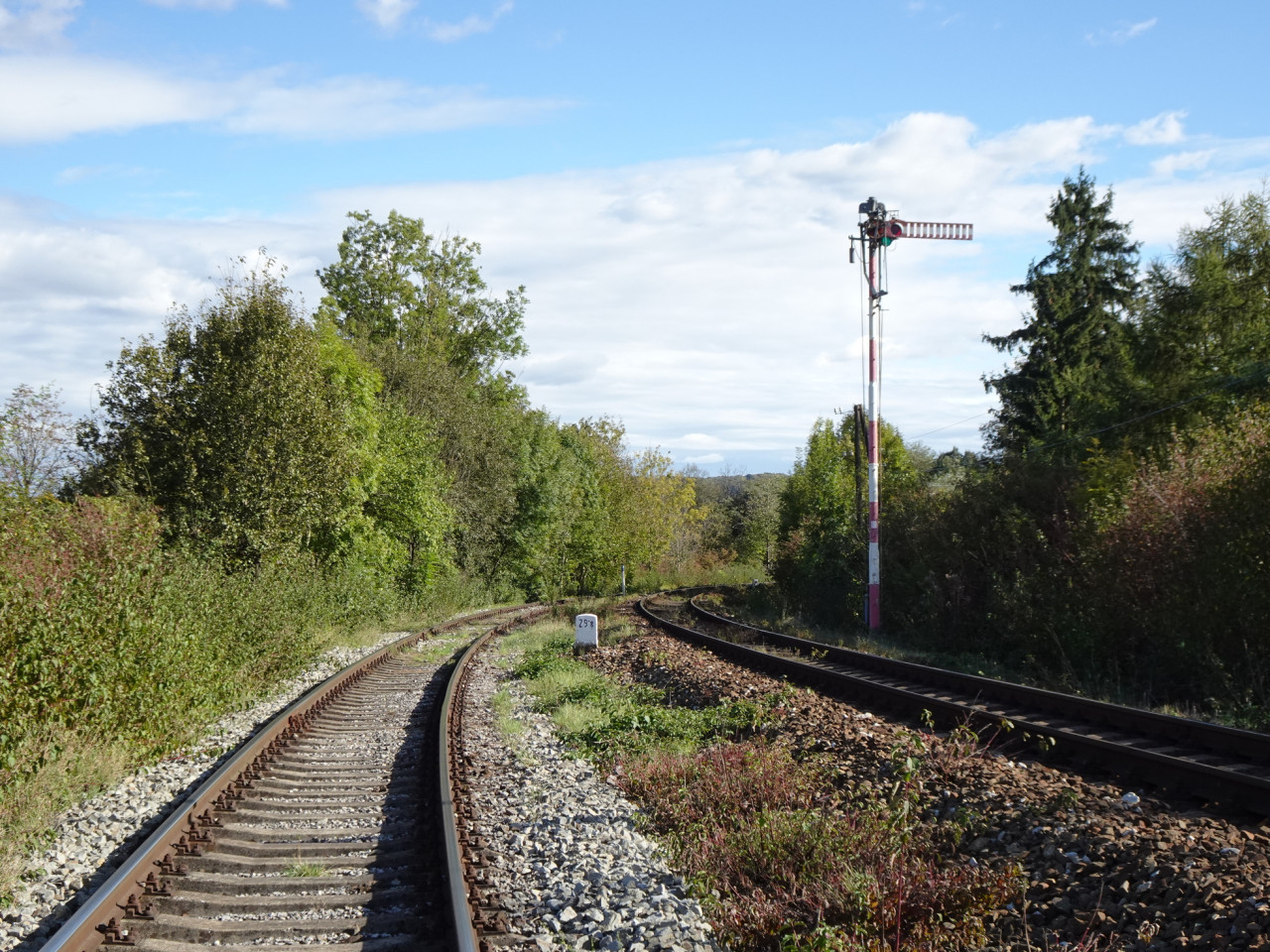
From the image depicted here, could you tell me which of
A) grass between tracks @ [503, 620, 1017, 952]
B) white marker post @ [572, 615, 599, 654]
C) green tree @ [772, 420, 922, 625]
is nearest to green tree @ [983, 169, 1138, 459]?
green tree @ [772, 420, 922, 625]

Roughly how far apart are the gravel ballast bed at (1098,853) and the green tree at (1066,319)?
2504 centimetres

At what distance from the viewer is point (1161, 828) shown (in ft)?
20.0

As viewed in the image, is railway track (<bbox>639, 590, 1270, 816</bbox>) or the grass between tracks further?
railway track (<bbox>639, 590, 1270, 816</bbox>)

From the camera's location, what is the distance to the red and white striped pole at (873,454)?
73.4ft

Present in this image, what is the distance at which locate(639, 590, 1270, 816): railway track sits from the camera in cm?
723

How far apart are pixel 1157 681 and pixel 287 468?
1673cm

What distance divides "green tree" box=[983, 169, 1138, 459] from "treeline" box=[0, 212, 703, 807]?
2100 cm

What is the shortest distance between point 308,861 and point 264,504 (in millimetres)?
14869

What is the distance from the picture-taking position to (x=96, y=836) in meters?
6.54

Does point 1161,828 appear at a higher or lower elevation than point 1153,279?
lower

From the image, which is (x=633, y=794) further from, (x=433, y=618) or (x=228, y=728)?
(x=433, y=618)

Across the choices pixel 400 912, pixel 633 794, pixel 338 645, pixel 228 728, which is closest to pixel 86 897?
pixel 400 912

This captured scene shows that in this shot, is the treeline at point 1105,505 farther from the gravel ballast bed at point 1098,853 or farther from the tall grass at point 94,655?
the tall grass at point 94,655

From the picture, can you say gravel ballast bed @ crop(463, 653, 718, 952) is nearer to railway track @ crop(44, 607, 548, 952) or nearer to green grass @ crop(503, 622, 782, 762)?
railway track @ crop(44, 607, 548, 952)
